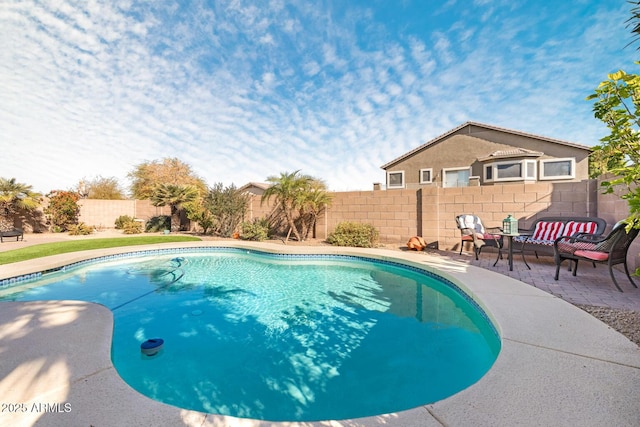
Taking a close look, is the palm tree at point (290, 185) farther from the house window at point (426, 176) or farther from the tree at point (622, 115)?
the house window at point (426, 176)

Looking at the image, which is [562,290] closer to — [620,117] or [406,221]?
[620,117]

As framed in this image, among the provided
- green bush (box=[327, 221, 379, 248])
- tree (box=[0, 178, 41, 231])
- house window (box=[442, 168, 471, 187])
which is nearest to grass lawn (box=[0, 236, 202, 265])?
tree (box=[0, 178, 41, 231])

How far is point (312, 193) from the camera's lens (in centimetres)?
1102

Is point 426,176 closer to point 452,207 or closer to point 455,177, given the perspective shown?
point 455,177

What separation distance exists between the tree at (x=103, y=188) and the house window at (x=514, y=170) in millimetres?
31832

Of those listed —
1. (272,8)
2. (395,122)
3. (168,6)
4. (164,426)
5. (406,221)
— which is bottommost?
(164,426)

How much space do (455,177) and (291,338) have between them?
1937 centimetres

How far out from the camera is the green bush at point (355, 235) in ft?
32.5

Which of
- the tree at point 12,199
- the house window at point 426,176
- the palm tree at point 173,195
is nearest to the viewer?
the tree at point 12,199

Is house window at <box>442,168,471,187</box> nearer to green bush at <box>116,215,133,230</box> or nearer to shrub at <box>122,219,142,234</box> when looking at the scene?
shrub at <box>122,219,142,234</box>

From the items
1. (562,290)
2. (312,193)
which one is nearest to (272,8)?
(312,193)

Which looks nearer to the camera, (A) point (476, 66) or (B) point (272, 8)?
(B) point (272, 8)

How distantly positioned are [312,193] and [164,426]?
31.4 feet

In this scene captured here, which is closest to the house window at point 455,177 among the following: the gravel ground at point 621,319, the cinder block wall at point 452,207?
the cinder block wall at point 452,207
